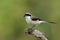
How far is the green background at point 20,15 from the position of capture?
6.95m

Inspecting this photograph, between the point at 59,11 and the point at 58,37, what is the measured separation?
607mm

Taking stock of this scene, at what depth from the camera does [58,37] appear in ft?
22.7

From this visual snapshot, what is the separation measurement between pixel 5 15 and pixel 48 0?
992 mm

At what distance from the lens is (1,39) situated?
6797 millimetres

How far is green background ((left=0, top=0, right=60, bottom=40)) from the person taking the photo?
6953 mm

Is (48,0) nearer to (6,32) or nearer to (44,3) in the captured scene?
(44,3)

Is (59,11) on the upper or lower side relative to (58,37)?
upper

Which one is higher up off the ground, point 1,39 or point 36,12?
point 36,12

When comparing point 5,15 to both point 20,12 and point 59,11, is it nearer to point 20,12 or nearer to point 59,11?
point 20,12

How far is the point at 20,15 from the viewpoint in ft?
23.3

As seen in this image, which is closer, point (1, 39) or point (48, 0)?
point (1, 39)

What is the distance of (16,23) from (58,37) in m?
0.91

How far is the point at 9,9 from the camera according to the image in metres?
7.14

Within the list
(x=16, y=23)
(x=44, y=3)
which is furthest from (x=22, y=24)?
(x=44, y=3)
